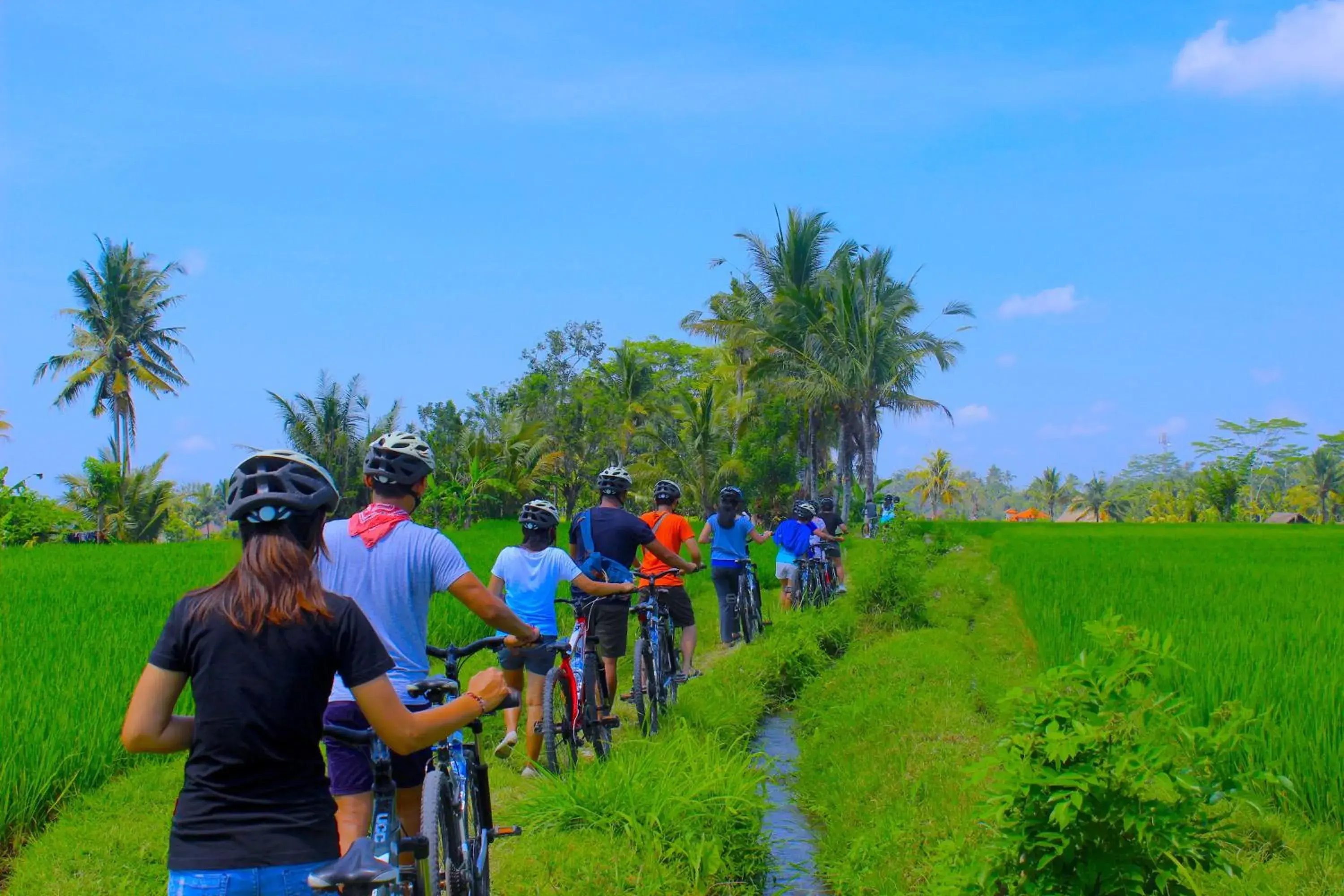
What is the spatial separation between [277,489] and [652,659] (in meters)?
5.21

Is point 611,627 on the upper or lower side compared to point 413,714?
lower

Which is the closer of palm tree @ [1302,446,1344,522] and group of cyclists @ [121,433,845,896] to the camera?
group of cyclists @ [121,433,845,896]

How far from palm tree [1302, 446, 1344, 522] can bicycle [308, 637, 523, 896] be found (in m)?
88.9

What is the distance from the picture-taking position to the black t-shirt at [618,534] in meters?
7.30

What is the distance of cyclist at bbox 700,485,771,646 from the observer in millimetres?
11578

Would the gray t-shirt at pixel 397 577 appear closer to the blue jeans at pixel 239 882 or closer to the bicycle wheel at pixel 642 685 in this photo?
the blue jeans at pixel 239 882

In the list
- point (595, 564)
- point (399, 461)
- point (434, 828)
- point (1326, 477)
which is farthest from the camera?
point (1326, 477)

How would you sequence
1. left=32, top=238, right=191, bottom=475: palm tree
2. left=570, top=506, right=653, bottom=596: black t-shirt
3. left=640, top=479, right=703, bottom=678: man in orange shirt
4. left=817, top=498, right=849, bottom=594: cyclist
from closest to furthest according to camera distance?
left=570, top=506, right=653, bottom=596: black t-shirt < left=640, top=479, right=703, bottom=678: man in orange shirt < left=817, top=498, right=849, bottom=594: cyclist < left=32, top=238, right=191, bottom=475: palm tree

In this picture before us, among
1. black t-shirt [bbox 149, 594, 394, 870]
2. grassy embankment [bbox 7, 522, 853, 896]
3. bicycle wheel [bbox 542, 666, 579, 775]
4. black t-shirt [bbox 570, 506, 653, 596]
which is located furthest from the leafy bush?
black t-shirt [bbox 570, 506, 653, 596]

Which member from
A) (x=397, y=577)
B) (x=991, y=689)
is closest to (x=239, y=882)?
(x=397, y=577)

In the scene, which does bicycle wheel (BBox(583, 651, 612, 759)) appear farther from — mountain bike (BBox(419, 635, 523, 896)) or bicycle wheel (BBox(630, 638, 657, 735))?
mountain bike (BBox(419, 635, 523, 896))

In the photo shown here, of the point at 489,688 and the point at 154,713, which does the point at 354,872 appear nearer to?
the point at 154,713

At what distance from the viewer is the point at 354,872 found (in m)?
2.35

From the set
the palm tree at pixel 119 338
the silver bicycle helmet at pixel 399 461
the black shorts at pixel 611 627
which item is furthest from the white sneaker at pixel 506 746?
the palm tree at pixel 119 338
